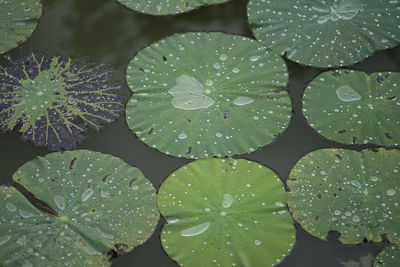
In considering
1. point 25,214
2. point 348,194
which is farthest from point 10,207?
point 348,194

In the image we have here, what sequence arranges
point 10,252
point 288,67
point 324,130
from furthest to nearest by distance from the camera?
point 288,67, point 324,130, point 10,252

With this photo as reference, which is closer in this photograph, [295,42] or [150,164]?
A: [150,164]

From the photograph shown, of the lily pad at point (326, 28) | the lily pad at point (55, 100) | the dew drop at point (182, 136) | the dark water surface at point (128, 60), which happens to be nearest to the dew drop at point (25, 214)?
the dark water surface at point (128, 60)

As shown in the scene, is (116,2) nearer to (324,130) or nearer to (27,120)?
(27,120)

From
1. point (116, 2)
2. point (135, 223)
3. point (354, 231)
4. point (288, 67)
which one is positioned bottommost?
point (354, 231)

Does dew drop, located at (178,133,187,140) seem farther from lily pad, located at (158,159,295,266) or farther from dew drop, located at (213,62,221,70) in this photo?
dew drop, located at (213,62,221,70)

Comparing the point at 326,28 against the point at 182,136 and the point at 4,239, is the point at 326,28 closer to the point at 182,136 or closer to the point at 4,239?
the point at 182,136

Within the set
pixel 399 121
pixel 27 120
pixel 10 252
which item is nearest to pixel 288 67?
pixel 399 121
